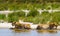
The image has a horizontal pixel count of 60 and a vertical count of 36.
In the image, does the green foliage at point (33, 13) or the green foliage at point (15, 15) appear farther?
the green foliage at point (33, 13)

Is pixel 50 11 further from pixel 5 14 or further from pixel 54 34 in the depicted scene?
pixel 54 34

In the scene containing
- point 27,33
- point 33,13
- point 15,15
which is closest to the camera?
point 27,33

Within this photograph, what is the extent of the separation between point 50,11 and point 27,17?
1274mm

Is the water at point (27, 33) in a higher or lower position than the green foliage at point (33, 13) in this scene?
lower

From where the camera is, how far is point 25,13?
10602 mm

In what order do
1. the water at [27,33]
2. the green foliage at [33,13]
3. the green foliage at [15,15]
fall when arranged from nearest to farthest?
1. the water at [27,33]
2. the green foliage at [15,15]
3. the green foliage at [33,13]

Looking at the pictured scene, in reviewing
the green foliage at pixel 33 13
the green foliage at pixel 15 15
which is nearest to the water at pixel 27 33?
the green foliage at pixel 15 15

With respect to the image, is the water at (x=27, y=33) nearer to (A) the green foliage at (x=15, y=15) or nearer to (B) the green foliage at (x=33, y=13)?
(A) the green foliage at (x=15, y=15)

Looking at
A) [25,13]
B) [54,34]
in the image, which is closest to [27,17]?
[25,13]

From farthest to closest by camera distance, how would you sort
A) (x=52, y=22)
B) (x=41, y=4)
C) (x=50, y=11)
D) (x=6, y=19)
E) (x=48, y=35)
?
(x=41, y=4) → (x=50, y=11) → (x=6, y=19) → (x=52, y=22) → (x=48, y=35)

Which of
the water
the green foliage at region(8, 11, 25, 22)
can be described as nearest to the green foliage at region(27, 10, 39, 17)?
the green foliage at region(8, 11, 25, 22)

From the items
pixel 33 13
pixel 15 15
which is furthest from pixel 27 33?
pixel 33 13

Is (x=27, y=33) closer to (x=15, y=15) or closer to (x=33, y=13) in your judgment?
(x=15, y=15)

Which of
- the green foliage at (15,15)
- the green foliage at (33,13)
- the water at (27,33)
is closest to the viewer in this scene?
the water at (27,33)
